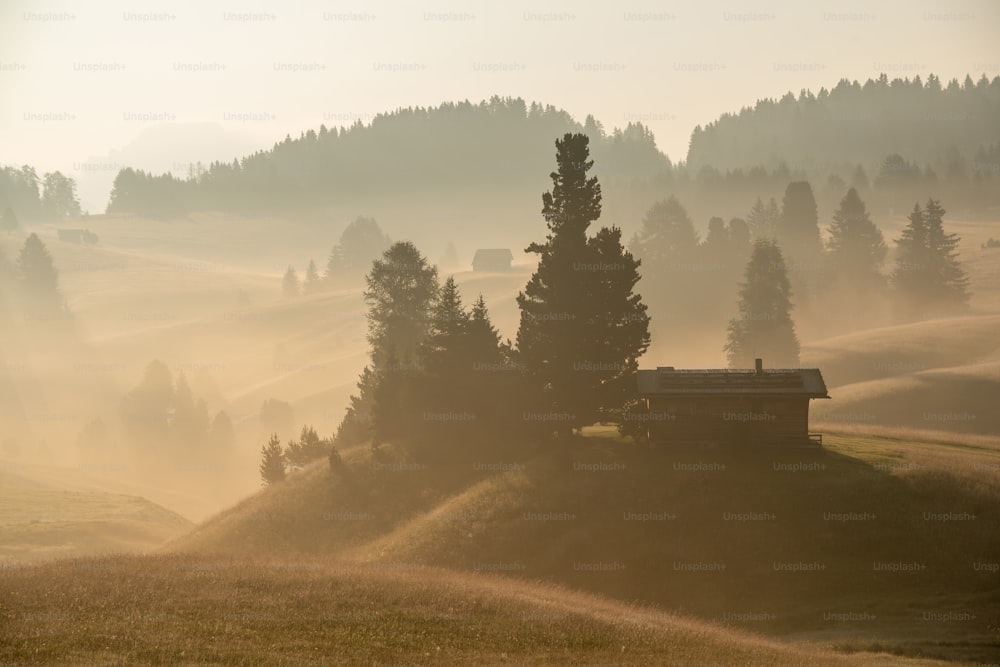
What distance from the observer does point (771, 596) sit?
38.8 metres

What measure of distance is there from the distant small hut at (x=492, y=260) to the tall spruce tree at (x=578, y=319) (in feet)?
414

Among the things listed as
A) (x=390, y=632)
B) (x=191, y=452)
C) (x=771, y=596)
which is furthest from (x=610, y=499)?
(x=191, y=452)

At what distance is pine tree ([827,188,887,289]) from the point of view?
129375 mm

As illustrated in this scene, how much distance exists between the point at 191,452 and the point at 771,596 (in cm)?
8238

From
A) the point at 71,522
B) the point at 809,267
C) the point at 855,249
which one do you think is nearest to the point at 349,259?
the point at 809,267

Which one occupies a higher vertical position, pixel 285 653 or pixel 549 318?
pixel 549 318

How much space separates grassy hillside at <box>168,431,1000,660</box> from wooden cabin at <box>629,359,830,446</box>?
127 cm

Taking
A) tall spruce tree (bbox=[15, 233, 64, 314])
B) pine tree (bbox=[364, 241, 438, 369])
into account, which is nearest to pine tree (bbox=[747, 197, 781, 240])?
pine tree (bbox=[364, 241, 438, 369])

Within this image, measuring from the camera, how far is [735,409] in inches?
2020

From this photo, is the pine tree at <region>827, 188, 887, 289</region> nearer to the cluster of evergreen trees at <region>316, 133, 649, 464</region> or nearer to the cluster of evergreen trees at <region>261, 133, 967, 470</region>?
the cluster of evergreen trees at <region>261, 133, 967, 470</region>

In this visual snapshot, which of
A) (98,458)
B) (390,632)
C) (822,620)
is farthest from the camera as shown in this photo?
(98,458)

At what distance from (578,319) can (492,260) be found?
131m

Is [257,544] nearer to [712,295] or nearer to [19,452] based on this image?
[19,452]

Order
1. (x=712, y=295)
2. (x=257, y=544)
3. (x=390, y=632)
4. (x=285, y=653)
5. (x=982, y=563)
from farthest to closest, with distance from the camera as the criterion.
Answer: (x=712, y=295) < (x=257, y=544) < (x=982, y=563) < (x=390, y=632) < (x=285, y=653)
